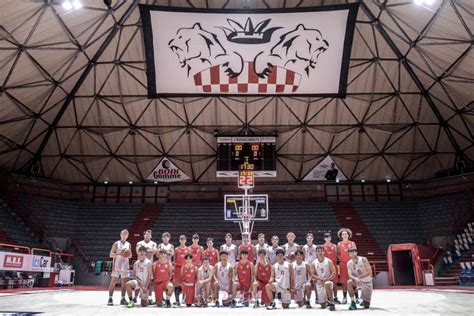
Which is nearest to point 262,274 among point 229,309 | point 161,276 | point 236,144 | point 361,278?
point 229,309

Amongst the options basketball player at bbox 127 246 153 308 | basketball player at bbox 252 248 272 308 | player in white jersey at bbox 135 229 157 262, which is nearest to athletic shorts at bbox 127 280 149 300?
basketball player at bbox 127 246 153 308

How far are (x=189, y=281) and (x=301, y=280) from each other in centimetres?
272

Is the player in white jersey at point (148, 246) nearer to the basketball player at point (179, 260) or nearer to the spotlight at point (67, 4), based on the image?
the basketball player at point (179, 260)

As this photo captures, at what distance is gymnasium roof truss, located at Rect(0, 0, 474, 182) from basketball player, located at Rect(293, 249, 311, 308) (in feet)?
40.7

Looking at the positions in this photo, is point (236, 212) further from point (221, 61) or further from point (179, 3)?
point (179, 3)

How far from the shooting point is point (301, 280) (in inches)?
347

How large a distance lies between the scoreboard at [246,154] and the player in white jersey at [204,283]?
11787mm

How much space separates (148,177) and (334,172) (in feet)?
43.2

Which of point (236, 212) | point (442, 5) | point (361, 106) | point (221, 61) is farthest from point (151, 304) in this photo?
point (361, 106)

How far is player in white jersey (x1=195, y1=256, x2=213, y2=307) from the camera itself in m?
8.77

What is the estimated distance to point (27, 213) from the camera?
905 inches

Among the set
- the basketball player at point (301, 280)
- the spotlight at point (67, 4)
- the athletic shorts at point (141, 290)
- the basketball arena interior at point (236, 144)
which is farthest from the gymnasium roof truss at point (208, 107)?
the basketball player at point (301, 280)

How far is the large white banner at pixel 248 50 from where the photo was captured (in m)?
15.9

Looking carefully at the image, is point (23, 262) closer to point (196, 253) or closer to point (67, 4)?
point (196, 253)
